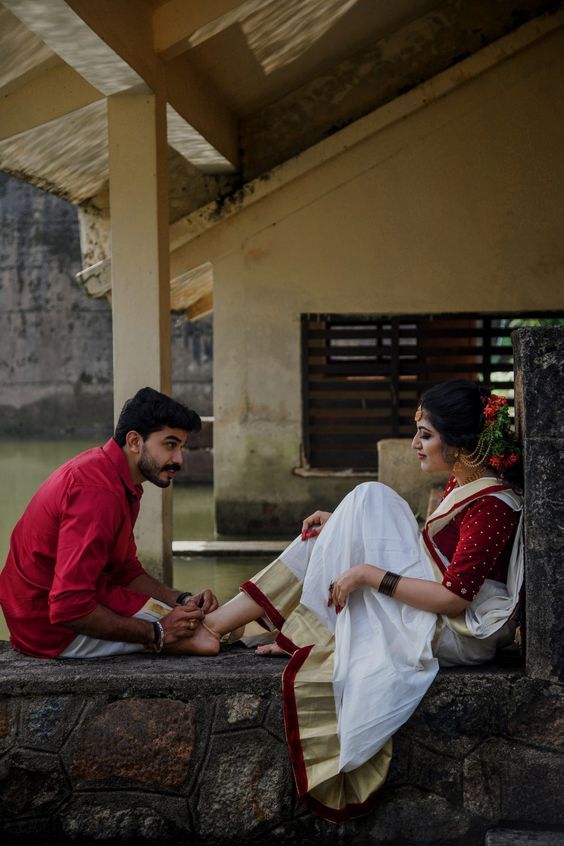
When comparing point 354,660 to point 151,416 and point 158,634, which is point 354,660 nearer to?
point 158,634

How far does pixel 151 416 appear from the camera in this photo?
345cm

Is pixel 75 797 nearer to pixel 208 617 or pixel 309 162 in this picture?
pixel 208 617

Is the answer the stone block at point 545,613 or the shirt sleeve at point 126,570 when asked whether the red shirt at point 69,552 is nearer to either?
the shirt sleeve at point 126,570

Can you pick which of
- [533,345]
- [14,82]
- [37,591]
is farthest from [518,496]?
[14,82]

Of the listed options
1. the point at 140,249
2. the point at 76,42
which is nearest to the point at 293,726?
the point at 76,42

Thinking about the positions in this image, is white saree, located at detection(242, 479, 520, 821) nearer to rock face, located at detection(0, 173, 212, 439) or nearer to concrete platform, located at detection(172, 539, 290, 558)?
concrete platform, located at detection(172, 539, 290, 558)

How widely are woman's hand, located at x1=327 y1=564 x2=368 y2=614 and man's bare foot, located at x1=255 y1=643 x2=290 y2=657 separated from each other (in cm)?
30

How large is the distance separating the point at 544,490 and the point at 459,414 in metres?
0.40

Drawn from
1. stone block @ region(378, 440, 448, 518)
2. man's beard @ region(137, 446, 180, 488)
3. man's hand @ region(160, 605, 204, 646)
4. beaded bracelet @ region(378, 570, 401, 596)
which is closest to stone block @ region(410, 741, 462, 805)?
beaded bracelet @ region(378, 570, 401, 596)

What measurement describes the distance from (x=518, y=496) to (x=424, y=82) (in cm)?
658

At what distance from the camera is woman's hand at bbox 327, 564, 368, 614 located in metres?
3.03

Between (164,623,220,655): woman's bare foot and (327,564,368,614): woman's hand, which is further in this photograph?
(164,623,220,655): woman's bare foot

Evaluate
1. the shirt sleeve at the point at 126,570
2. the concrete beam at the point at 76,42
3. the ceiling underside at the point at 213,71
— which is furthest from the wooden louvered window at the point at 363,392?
the shirt sleeve at the point at 126,570

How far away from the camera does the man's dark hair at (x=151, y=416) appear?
3436 mm
